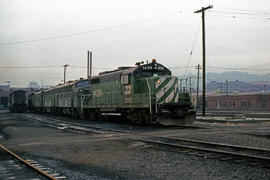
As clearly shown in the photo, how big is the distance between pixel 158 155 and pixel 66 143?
445 centimetres

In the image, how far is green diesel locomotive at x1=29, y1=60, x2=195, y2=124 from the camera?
17.7 m

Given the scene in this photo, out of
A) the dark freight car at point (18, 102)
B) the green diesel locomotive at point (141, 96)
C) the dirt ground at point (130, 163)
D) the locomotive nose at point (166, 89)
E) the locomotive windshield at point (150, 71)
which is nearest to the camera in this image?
the dirt ground at point (130, 163)

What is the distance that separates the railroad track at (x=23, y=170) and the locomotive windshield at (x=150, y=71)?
11283mm

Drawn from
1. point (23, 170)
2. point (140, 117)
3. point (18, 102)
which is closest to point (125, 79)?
point (140, 117)

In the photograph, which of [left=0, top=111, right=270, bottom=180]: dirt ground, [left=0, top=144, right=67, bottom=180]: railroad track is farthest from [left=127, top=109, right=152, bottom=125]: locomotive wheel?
[left=0, top=144, right=67, bottom=180]: railroad track

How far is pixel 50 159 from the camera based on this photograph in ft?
29.0

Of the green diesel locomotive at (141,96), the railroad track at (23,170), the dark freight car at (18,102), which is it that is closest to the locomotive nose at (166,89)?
the green diesel locomotive at (141,96)

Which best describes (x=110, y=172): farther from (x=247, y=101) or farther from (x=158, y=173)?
(x=247, y=101)

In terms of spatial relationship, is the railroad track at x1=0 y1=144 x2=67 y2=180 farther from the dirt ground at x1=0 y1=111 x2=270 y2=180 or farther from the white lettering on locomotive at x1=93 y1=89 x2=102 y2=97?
the white lettering on locomotive at x1=93 y1=89 x2=102 y2=97

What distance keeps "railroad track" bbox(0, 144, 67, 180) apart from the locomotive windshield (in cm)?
1128

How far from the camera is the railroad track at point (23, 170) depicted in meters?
6.65

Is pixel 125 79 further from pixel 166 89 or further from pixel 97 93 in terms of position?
pixel 97 93

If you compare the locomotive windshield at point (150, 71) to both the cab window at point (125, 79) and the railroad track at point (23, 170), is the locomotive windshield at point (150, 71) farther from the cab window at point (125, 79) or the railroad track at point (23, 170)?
the railroad track at point (23, 170)

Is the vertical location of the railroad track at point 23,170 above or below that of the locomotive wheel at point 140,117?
below
